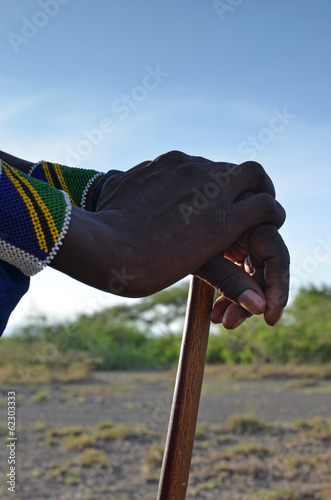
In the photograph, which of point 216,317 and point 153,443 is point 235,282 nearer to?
point 216,317

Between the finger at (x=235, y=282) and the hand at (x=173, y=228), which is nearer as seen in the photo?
the hand at (x=173, y=228)

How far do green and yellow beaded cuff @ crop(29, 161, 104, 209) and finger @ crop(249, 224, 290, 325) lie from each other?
0.28 m

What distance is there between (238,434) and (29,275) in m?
4.82

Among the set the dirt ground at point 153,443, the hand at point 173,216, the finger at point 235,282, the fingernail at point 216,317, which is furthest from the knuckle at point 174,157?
the dirt ground at point 153,443

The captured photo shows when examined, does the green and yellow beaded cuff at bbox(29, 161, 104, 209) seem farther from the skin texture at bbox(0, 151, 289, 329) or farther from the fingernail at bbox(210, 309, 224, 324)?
the fingernail at bbox(210, 309, 224, 324)

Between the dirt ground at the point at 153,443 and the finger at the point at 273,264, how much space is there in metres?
3.15

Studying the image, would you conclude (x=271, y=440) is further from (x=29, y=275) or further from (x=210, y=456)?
(x=29, y=275)

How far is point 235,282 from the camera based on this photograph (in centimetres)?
77

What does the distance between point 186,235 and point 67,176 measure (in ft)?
1.08

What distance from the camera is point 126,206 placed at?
0.68 m

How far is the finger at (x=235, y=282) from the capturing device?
0.76 m

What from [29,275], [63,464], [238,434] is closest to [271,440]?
[238,434]

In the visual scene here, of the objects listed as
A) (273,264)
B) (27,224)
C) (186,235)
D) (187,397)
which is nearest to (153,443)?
(187,397)

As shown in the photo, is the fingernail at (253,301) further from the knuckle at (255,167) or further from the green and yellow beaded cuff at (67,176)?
the green and yellow beaded cuff at (67,176)
